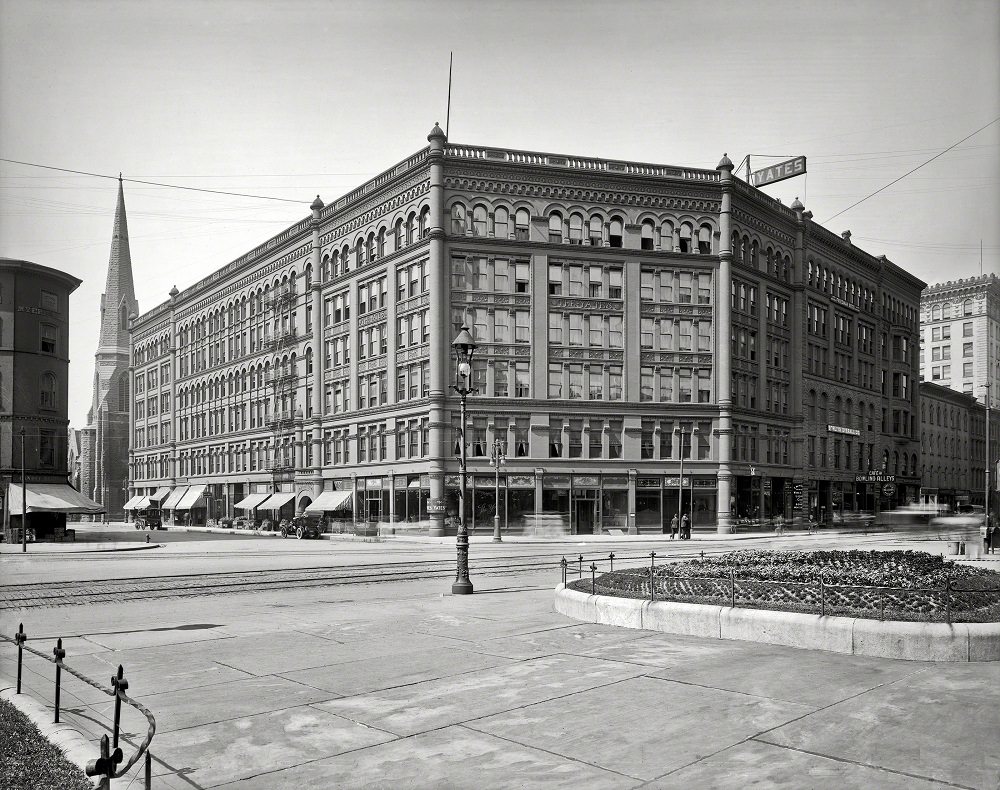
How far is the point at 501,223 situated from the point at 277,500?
2775 centimetres

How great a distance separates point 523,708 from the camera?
8672 millimetres

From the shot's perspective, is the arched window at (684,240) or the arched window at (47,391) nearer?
the arched window at (47,391)

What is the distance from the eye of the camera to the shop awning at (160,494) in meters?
87.1

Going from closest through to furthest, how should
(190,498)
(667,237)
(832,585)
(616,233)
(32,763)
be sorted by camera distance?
(32,763) < (832,585) < (616,233) < (667,237) < (190,498)

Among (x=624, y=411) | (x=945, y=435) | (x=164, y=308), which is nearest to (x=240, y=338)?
(x=164, y=308)

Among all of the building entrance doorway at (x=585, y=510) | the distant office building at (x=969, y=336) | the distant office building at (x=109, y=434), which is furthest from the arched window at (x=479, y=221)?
the distant office building at (x=109, y=434)

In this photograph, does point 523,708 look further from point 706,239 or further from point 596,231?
point 706,239

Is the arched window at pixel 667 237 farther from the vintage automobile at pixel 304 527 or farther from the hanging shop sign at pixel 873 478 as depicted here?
the hanging shop sign at pixel 873 478

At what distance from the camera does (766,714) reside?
8.23 m

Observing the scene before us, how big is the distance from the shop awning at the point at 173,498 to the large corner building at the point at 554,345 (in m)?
21.0

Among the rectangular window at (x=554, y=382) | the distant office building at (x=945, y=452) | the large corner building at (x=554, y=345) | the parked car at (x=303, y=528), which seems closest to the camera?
the large corner building at (x=554, y=345)

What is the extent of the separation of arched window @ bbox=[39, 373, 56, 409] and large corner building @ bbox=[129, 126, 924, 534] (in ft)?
134

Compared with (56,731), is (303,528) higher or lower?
lower

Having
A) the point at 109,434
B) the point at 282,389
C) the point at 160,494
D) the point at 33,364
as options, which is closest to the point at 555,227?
the point at 282,389
